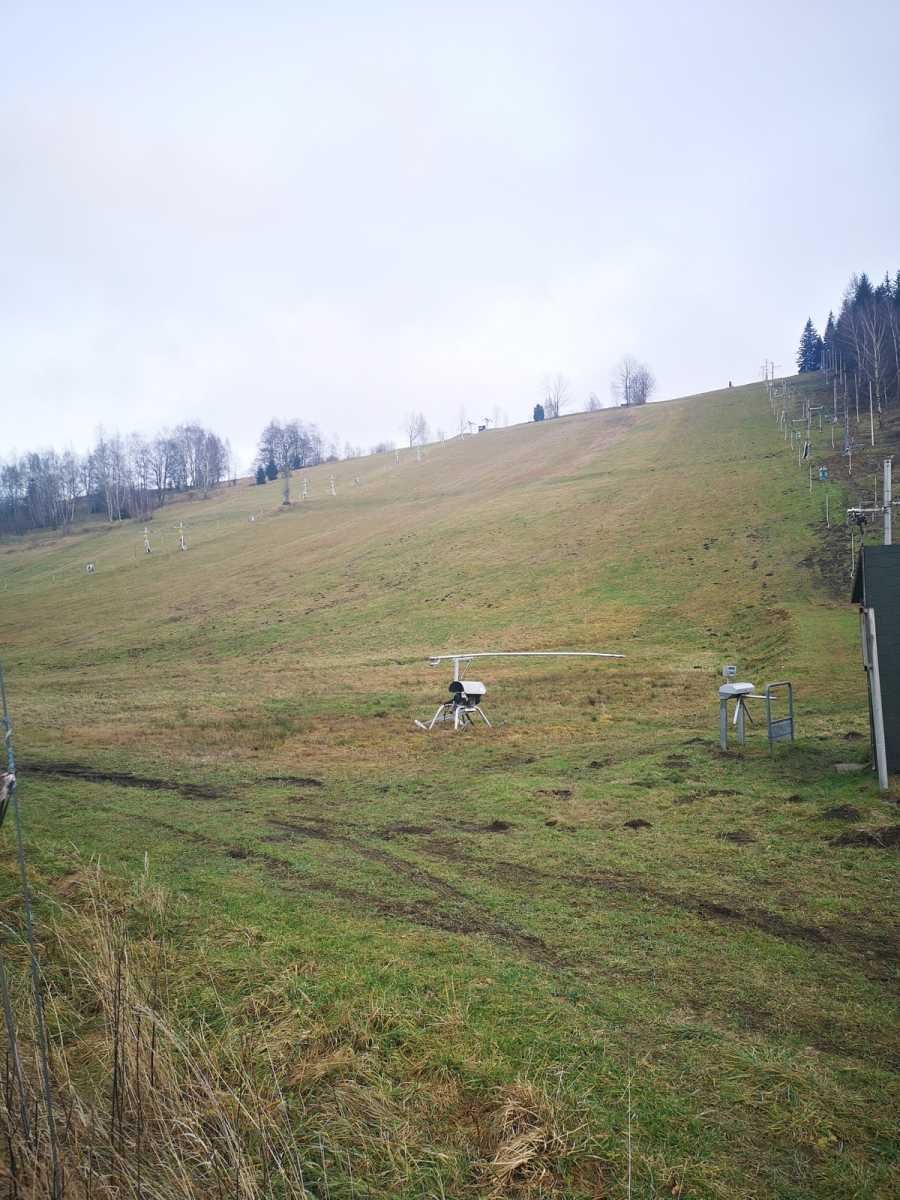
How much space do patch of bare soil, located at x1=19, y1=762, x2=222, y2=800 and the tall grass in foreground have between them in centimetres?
791

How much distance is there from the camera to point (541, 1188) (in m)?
4.08

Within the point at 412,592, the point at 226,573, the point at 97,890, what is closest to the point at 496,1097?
the point at 97,890

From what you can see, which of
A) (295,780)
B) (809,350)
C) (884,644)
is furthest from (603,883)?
(809,350)

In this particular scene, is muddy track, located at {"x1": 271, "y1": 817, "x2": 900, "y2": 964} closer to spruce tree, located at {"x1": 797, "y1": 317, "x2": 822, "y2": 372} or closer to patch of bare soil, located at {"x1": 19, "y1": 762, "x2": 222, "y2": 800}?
patch of bare soil, located at {"x1": 19, "y1": 762, "x2": 222, "y2": 800}

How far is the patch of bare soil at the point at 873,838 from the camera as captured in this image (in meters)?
9.34

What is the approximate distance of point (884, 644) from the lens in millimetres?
11867

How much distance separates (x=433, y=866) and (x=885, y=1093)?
557 cm

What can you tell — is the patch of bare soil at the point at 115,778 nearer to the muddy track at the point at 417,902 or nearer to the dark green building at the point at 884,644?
the muddy track at the point at 417,902

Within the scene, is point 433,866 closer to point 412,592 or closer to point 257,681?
point 257,681

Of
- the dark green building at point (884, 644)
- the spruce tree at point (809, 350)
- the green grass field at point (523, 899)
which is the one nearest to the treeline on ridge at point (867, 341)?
the spruce tree at point (809, 350)

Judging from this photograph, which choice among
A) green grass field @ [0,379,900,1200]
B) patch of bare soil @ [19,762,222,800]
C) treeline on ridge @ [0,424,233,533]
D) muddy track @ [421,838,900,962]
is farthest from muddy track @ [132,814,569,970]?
treeline on ridge @ [0,424,233,533]

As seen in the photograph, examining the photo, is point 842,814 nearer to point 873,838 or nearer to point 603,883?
point 873,838

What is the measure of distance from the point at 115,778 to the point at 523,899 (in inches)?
402

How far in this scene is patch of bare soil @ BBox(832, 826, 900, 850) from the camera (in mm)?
9336
